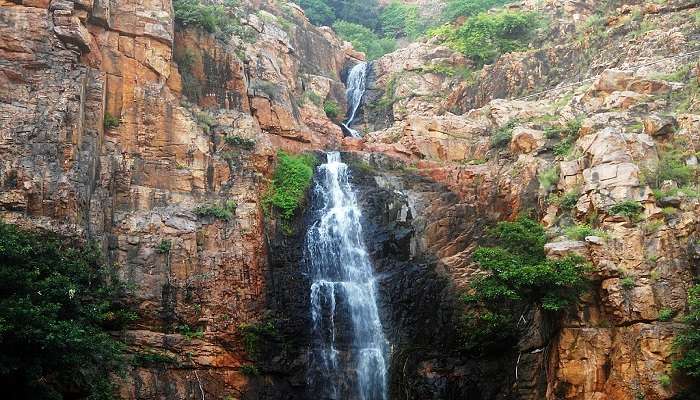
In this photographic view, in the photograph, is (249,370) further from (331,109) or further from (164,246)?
(331,109)

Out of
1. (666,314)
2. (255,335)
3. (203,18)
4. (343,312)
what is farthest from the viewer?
(203,18)

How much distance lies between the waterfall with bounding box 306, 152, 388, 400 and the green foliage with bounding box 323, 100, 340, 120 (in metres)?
11.4

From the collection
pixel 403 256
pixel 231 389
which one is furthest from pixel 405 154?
pixel 231 389

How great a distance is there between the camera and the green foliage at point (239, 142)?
89.6 feet

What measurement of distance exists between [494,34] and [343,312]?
22.5 m

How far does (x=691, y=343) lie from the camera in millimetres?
17922

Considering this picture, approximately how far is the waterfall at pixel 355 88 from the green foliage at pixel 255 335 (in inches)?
720

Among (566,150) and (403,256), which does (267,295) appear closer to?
(403,256)

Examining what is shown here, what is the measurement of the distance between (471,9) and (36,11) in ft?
91.2

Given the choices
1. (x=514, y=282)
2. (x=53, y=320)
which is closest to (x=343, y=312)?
(x=514, y=282)

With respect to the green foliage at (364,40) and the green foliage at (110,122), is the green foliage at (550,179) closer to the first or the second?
the green foliage at (110,122)

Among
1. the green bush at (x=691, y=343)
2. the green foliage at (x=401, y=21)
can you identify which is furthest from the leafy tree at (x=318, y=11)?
the green bush at (x=691, y=343)

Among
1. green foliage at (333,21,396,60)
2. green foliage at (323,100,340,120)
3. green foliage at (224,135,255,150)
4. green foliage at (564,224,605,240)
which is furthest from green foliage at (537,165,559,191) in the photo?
green foliage at (333,21,396,60)

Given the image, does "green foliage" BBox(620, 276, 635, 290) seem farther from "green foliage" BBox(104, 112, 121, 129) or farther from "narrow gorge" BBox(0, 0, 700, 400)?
"green foliage" BBox(104, 112, 121, 129)
